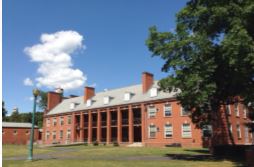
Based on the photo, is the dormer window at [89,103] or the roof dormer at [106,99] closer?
the roof dormer at [106,99]

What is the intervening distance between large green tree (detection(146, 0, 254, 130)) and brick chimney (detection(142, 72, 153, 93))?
84.8 feet

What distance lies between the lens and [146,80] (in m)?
53.5

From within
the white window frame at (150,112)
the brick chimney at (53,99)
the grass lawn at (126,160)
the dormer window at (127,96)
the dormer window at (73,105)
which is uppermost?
the brick chimney at (53,99)

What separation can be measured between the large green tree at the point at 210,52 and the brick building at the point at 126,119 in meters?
15.6

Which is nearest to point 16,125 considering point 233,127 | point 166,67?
point 233,127

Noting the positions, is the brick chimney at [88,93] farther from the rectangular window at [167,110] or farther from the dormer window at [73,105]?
the rectangular window at [167,110]

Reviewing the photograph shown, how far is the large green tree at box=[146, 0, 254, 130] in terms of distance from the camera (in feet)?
67.2

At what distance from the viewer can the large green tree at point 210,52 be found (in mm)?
20484

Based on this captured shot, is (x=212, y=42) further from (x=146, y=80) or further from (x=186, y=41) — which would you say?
(x=146, y=80)

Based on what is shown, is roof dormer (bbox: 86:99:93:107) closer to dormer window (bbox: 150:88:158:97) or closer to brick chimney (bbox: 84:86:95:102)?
brick chimney (bbox: 84:86:95:102)

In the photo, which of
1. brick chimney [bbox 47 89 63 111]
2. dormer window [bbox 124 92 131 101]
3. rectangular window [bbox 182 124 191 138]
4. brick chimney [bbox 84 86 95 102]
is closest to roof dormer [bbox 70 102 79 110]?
brick chimney [bbox 84 86 95 102]

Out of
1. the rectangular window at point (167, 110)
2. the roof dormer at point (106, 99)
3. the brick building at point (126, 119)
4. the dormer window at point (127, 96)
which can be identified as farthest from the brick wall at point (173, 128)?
the roof dormer at point (106, 99)

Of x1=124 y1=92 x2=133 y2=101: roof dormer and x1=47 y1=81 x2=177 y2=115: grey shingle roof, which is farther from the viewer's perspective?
x1=124 y1=92 x2=133 y2=101: roof dormer

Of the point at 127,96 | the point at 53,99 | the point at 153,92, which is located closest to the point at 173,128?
the point at 153,92
